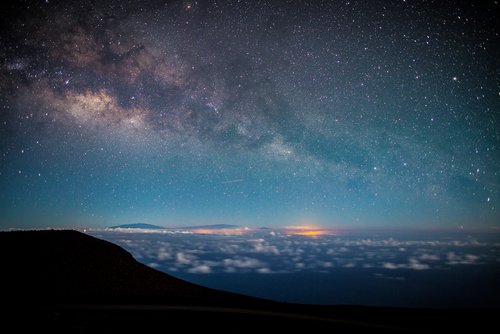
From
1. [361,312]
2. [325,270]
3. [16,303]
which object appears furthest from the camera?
[325,270]

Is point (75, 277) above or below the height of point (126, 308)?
below

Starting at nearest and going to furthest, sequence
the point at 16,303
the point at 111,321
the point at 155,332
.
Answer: the point at 155,332 < the point at 111,321 < the point at 16,303

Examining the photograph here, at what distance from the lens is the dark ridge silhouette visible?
708 centimetres

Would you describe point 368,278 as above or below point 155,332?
below

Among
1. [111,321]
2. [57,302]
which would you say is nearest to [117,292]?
[57,302]

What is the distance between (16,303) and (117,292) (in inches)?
140

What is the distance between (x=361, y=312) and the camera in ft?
32.1

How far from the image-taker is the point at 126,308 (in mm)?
8164

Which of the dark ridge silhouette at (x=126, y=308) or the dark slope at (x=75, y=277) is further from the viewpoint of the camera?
the dark slope at (x=75, y=277)

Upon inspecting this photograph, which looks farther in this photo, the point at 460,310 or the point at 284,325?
the point at 460,310

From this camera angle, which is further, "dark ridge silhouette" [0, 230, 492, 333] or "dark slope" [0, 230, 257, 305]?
"dark slope" [0, 230, 257, 305]

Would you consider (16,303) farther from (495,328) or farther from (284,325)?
(495,328)

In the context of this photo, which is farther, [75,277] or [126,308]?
[75,277]

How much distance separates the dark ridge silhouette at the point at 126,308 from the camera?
7.08m
